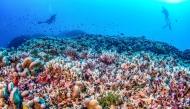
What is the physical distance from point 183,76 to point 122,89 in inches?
93.4

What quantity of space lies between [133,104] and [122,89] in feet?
2.57

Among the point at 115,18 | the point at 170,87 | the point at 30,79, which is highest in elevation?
the point at 115,18

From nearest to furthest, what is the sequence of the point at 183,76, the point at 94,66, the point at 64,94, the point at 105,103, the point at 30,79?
the point at 105,103 → the point at 64,94 → the point at 30,79 → the point at 183,76 → the point at 94,66

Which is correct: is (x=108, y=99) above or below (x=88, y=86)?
below

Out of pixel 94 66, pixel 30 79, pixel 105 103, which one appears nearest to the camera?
pixel 105 103

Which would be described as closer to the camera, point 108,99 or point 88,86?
point 108,99

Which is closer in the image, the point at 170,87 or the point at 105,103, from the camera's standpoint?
the point at 105,103

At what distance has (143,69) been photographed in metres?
7.54

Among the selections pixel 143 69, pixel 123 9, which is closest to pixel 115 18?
pixel 123 9

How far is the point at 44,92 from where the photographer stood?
18.8 ft

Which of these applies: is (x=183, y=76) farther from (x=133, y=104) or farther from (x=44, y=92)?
(x=44, y=92)

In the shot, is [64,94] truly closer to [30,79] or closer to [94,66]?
[30,79]

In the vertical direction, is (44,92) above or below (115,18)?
below

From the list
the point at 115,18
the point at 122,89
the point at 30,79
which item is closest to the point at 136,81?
the point at 122,89
